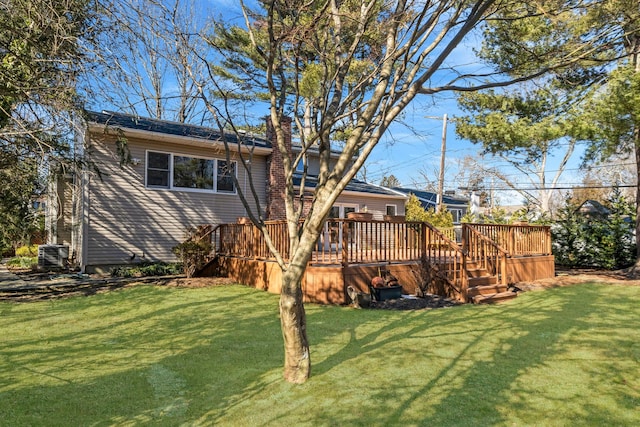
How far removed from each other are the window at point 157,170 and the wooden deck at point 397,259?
2.20 m

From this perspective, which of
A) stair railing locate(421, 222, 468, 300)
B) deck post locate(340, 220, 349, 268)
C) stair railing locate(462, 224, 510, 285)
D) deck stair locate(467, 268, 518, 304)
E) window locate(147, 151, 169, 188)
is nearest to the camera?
deck post locate(340, 220, 349, 268)

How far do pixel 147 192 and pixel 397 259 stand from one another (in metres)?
7.53

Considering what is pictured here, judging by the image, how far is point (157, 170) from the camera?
11.9m

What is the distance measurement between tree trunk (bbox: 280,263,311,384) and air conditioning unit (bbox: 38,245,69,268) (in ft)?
34.7

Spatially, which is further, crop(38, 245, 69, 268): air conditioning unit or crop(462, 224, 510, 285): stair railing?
crop(38, 245, 69, 268): air conditioning unit

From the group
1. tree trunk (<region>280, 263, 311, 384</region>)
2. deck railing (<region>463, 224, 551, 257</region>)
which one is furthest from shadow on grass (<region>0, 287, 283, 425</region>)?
deck railing (<region>463, 224, 551, 257</region>)

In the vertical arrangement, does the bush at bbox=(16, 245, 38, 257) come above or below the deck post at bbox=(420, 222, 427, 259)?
below

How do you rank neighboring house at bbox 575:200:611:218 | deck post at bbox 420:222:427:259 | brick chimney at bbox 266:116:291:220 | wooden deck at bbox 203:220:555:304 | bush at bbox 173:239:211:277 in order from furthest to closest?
1. neighboring house at bbox 575:200:611:218
2. brick chimney at bbox 266:116:291:220
3. bush at bbox 173:239:211:277
4. deck post at bbox 420:222:427:259
5. wooden deck at bbox 203:220:555:304

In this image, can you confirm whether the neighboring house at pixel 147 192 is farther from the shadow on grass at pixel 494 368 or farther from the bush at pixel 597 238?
the bush at pixel 597 238

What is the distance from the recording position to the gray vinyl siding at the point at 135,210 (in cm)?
1087

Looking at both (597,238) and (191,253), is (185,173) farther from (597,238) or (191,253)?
(597,238)

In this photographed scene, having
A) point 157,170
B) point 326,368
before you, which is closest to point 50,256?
point 157,170

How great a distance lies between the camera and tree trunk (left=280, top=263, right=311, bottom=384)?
3.59 metres

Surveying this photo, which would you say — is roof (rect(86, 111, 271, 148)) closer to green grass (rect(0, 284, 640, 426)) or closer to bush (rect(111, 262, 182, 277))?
bush (rect(111, 262, 182, 277))
